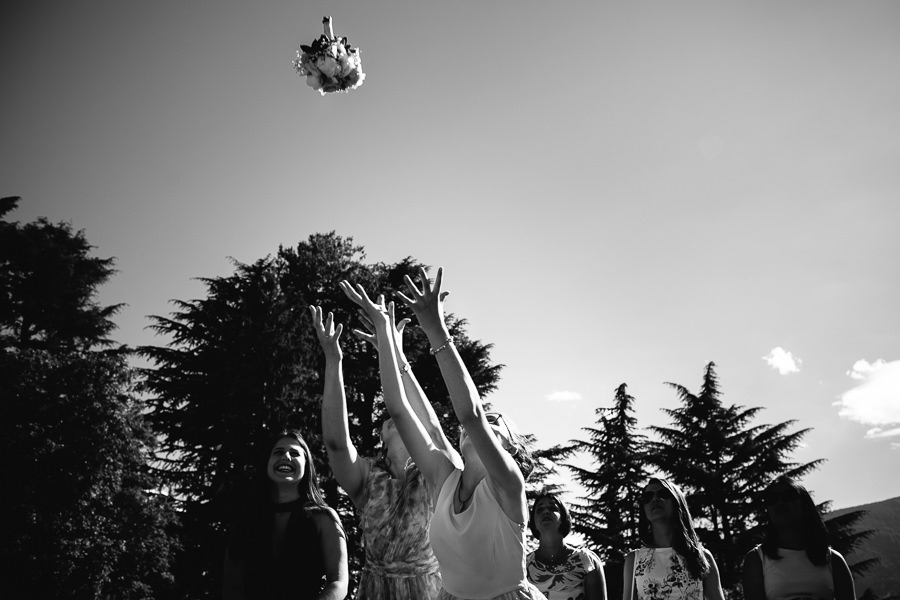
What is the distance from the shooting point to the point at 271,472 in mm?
2996

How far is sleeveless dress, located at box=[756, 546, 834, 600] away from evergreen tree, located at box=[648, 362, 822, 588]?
71.4 ft

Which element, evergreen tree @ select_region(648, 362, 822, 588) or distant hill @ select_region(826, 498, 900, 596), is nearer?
evergreen tree @ select_region(648, 362, 822, 588)

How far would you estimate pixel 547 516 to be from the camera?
179 inches

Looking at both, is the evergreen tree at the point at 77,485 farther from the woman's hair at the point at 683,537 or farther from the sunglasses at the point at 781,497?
the sunglasses at the point at 781,497

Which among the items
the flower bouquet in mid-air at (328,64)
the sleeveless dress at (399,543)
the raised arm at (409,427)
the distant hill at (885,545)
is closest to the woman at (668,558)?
the sleeveless dress at (399,543)

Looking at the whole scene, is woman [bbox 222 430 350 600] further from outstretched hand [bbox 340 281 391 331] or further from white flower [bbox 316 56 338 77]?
white flower [bbox 316 56 338 77]

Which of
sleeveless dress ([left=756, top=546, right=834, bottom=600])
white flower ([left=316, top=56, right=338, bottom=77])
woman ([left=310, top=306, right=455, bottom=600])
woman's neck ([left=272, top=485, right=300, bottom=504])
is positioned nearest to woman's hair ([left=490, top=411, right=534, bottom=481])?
woman ([left=310, top=306, right=455, bottom=600])

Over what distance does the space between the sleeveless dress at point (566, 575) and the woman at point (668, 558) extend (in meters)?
0.30

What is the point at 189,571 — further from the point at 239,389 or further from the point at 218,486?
the point at 239,389

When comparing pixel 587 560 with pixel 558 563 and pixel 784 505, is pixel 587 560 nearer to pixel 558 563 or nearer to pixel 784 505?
pixel 558 563

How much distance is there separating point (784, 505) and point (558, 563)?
1.65m

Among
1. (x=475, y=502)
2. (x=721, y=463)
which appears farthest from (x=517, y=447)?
(x=721, y=463)

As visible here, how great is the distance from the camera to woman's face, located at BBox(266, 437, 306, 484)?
118 inches

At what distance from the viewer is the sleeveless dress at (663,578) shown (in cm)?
382
